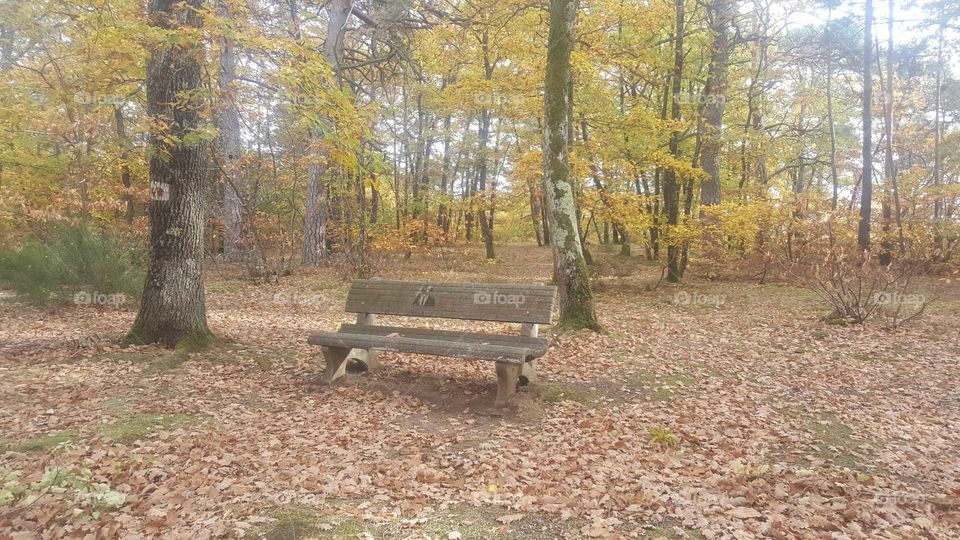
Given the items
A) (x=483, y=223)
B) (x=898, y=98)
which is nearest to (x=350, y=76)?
(x=483, y=223)

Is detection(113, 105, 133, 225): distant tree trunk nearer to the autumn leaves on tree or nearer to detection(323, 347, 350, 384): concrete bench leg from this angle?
the autumn leaves on tree

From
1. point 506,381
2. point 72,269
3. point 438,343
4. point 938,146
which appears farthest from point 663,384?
point 938,146

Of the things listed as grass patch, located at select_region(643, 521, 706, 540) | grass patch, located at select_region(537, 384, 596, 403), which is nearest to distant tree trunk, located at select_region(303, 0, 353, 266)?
grass patch, located at select_region(537, 384, 596, 403)

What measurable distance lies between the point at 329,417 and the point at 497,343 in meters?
1.81

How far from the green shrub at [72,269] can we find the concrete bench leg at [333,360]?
18.0ft

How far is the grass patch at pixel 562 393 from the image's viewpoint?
542 centimetres

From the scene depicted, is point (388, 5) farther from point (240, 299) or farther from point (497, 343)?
point (497, 343)

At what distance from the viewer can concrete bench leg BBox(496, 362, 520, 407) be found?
507 centimetres

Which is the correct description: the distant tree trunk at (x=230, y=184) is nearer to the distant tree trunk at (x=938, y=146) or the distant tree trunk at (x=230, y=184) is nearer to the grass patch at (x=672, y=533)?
the grass patch at (x=672, y=533)

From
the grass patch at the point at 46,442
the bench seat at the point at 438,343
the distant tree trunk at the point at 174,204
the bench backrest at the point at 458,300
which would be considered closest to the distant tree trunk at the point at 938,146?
the bench backrest at the point at 458,300

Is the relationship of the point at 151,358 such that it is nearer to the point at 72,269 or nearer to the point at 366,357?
the point at 366,357

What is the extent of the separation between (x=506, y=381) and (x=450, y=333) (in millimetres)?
1132

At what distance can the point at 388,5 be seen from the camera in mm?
10930

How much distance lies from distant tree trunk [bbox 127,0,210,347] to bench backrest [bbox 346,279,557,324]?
1.99 m
